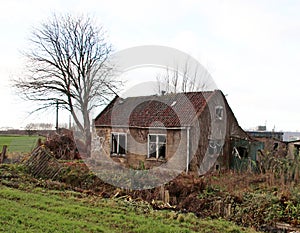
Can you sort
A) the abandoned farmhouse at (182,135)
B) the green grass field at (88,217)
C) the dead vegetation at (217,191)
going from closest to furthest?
1. the green grass field at (88,217)
2. the dead vegetation at (217,191)
3. the abandoned farmhouse at (182,135)

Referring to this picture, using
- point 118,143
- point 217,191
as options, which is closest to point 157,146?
point 118,143

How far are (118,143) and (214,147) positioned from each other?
6.21 metres

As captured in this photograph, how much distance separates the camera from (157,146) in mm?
18938

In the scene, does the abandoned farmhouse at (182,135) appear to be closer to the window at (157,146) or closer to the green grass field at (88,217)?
the window at (157,146)

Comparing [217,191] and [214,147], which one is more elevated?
[214,147]

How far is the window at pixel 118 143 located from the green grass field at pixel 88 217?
420 inches

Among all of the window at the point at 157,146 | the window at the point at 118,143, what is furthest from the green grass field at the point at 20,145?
the window at the point at 157,146

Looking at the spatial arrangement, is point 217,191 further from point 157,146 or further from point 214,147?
point 157,146

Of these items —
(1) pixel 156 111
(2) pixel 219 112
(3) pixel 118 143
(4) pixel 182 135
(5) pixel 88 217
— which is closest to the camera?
(5) pixel 88 217

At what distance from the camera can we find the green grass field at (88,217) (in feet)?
23.4

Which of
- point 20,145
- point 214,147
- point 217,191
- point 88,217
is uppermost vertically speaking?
point 214,147

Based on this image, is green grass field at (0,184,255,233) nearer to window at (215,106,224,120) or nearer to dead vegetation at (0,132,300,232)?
dead vegetation at (0,132,300,232)

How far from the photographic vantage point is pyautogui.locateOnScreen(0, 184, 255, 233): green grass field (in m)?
7.13

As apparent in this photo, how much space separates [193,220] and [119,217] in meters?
1.86
